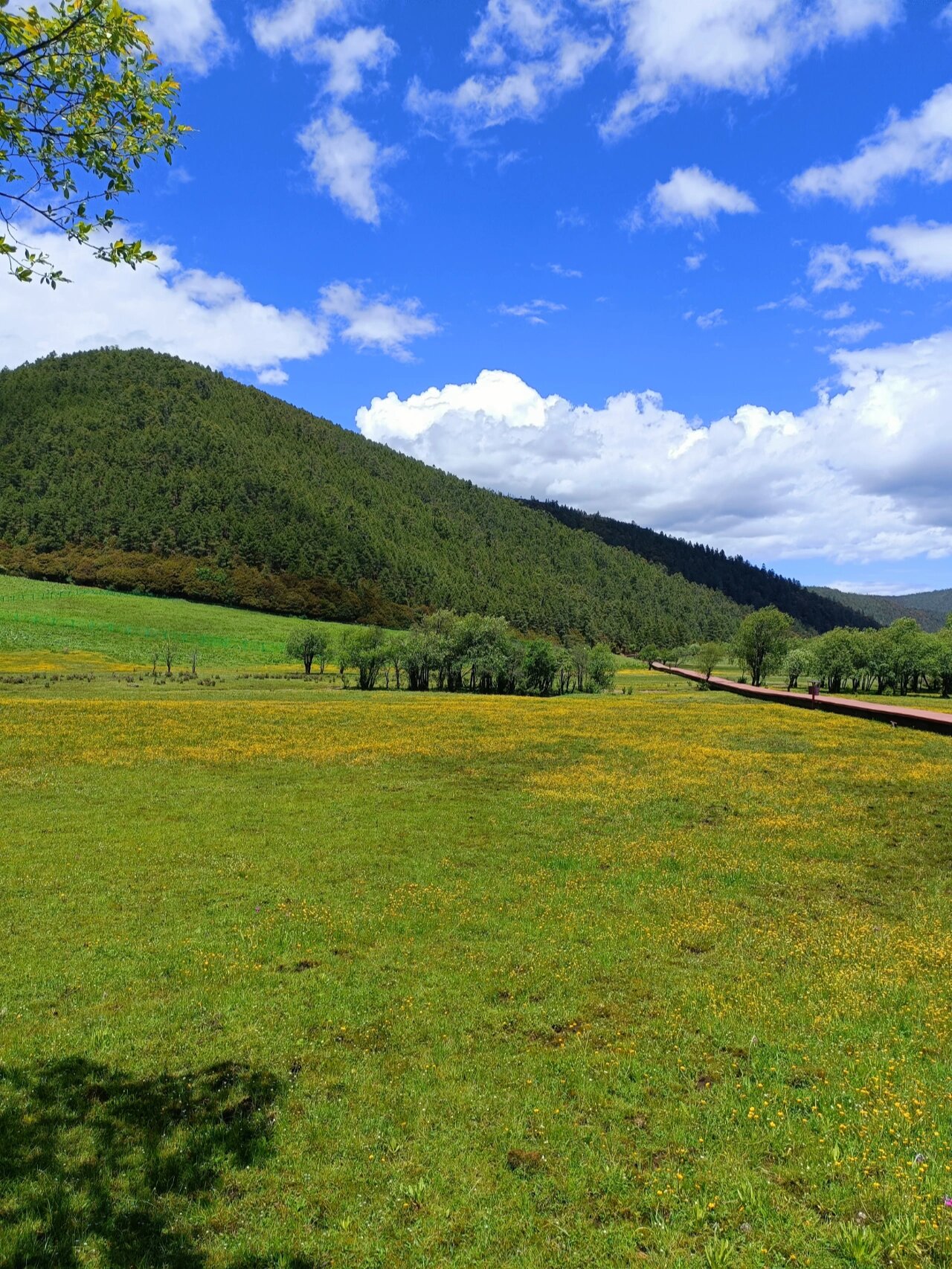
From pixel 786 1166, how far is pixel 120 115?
51.9ft

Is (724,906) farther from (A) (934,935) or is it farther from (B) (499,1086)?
(B) (499,1086)

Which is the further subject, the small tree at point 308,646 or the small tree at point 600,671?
the small tree at point 600,671

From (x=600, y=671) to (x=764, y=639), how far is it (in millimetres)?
40220

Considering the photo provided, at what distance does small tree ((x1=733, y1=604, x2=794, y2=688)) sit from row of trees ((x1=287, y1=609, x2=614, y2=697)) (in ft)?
130

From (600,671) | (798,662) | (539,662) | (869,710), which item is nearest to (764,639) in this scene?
(798,662)

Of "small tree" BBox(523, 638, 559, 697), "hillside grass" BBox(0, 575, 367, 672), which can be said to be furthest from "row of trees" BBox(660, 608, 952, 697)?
"hillside grass" BBox(0, 575, 367, 672)

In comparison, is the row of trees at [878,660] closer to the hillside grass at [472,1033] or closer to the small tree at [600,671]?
the small tree at [600,671]

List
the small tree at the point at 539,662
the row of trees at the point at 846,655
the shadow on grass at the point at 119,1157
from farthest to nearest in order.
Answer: the row of trees at the point at 846,655, the small tree at the point at 539,662, the shadow on grass at the point at 119,1157

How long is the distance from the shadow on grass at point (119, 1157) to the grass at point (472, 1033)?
0.04 metres

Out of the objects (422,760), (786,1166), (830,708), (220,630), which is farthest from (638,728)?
(220,630)

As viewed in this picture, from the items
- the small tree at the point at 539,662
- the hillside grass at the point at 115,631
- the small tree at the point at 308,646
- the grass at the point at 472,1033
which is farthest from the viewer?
the small tree at the point at 539,662

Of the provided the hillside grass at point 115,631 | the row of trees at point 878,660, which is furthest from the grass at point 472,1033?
the row of trees at point 878,660

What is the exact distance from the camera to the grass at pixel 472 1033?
7359mm

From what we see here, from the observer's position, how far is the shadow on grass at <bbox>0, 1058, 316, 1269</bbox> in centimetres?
684
